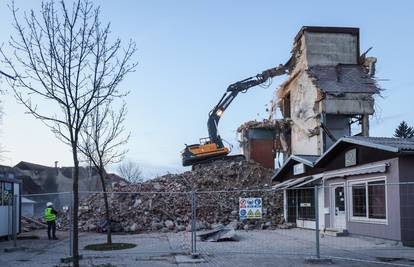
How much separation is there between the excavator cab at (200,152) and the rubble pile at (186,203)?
717 millimetres

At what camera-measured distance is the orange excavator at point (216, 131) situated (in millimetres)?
39281

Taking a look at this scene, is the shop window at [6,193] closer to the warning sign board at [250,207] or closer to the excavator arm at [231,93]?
the warning sign board at [250,207]

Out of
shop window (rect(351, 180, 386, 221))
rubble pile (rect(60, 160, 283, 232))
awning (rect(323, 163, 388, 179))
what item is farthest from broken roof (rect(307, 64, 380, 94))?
shop window (rect(351, 180, 386, 221))

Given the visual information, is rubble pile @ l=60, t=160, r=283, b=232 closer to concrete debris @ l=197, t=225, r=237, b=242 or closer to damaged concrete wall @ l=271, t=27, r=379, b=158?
concrete debris @ l=197, t=225, r=237, b=242

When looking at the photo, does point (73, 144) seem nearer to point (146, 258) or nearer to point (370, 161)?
point (146, 258)

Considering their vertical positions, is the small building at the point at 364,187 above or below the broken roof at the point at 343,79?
below

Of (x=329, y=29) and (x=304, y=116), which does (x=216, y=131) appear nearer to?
(x=304, y=116)

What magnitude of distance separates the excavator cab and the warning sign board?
71.1ft

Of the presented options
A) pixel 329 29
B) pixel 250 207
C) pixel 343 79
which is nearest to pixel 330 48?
pixel 329 29

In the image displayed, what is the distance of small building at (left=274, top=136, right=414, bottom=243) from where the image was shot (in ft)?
60.1

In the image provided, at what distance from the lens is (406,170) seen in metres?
18.6

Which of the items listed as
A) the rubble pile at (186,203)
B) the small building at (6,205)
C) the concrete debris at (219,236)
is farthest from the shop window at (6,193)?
the concrete debris at (219,236)

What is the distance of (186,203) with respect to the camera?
33.8 metres

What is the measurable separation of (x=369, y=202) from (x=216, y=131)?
834 inches
